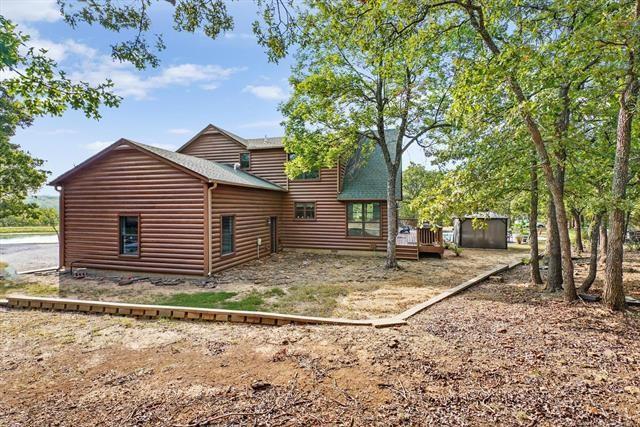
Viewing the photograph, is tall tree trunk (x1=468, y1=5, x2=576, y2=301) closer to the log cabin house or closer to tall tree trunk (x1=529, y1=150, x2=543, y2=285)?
tall tree trunk (x1=529, y1=150, x2=543, y2=285)

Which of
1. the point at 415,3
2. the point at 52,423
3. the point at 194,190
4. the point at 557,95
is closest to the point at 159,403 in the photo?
the point at 52,423

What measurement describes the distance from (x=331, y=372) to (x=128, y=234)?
983 cm

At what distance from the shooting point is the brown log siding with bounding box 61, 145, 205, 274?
9836 millimetres

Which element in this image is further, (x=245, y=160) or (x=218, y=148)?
(x=218, y=148)

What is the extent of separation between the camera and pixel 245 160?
16.2 m

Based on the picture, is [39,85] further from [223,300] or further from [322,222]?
[322,222]

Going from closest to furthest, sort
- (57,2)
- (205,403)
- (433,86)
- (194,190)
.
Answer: (205,403), (57,2), (194,190), (433,86)

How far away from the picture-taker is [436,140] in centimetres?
1244

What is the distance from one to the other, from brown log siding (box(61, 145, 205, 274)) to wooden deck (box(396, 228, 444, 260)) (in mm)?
8778

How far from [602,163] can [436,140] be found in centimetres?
652

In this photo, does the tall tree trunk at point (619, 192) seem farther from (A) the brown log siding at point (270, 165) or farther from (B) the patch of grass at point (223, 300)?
(A) the brown log siding at point (270, 165)

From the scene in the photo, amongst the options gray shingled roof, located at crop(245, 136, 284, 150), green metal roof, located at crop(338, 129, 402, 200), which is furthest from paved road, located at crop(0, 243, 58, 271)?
green metal roof, located at crop(338, 129, 402, 200)

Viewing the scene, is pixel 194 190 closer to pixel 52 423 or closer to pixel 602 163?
pixel 52 423

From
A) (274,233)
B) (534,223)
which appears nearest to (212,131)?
(274,233)
